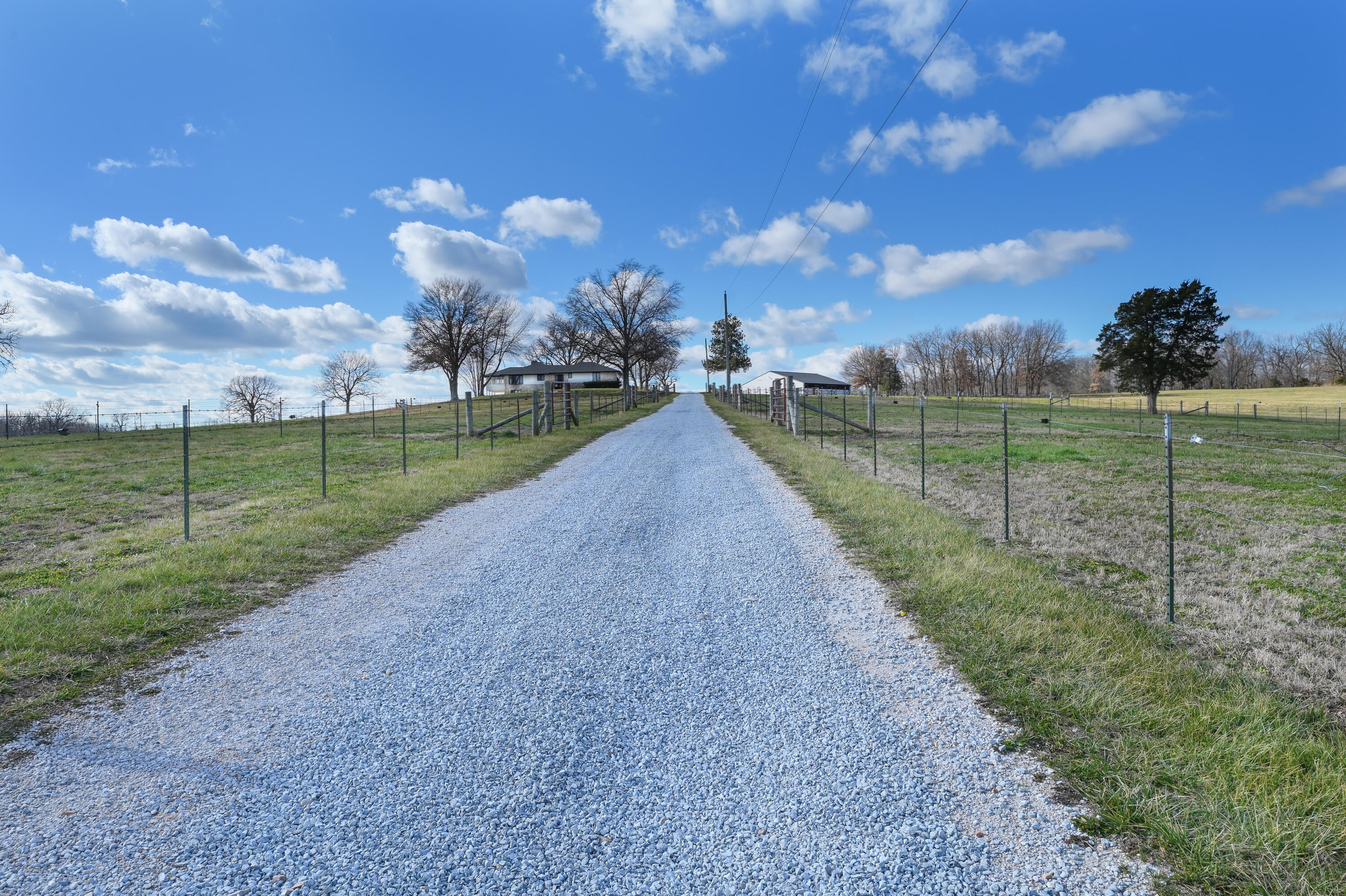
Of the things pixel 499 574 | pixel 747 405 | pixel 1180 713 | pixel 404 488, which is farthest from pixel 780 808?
pixel 747 405

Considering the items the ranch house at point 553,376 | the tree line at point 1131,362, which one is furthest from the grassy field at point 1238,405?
the ranch house at point 553,376

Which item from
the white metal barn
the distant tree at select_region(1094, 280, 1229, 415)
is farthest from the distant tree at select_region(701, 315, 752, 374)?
the distant tree at select_region(1094, 280, 1229, 415)

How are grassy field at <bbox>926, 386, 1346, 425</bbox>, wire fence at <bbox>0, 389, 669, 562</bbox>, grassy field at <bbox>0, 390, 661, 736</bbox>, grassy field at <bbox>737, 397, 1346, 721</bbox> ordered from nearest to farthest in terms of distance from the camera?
1. grassy field at <bbox>0, 390, 661, 736</bbox>
2. grassy field at <bbox>737, 397, 1346, 721</bbox>
3. wire fence at <bbox>0, 389, 669, 562</bbox>
4. grassy field at <bbox>926, 386, 1346, 425</bbox>

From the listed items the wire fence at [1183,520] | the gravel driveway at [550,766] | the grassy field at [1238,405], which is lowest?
the gravel driveway at [550,766]

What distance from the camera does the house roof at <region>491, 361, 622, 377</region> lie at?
92.4 meters

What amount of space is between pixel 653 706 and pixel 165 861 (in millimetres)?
2055

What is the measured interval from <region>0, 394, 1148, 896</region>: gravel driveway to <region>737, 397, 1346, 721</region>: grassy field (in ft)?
8.47

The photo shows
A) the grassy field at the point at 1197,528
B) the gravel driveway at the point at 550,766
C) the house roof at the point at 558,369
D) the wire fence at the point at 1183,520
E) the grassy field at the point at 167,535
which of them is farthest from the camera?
the house roof at the point at 558,369

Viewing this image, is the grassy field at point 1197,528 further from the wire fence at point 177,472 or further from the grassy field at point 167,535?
the wire fence at point 177,472

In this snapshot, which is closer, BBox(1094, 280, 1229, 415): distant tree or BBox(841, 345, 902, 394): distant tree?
BBox(1094, 280, 1229, 415): distant tree

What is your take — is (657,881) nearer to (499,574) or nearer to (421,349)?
(499,574)

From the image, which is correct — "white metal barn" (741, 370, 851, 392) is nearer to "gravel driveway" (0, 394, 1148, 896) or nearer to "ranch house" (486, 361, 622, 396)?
"ranch house" (486, 361, 622, 396)

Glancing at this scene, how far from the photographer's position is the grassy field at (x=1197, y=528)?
4.69m

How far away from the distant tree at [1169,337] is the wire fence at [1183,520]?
29561 millimetres
